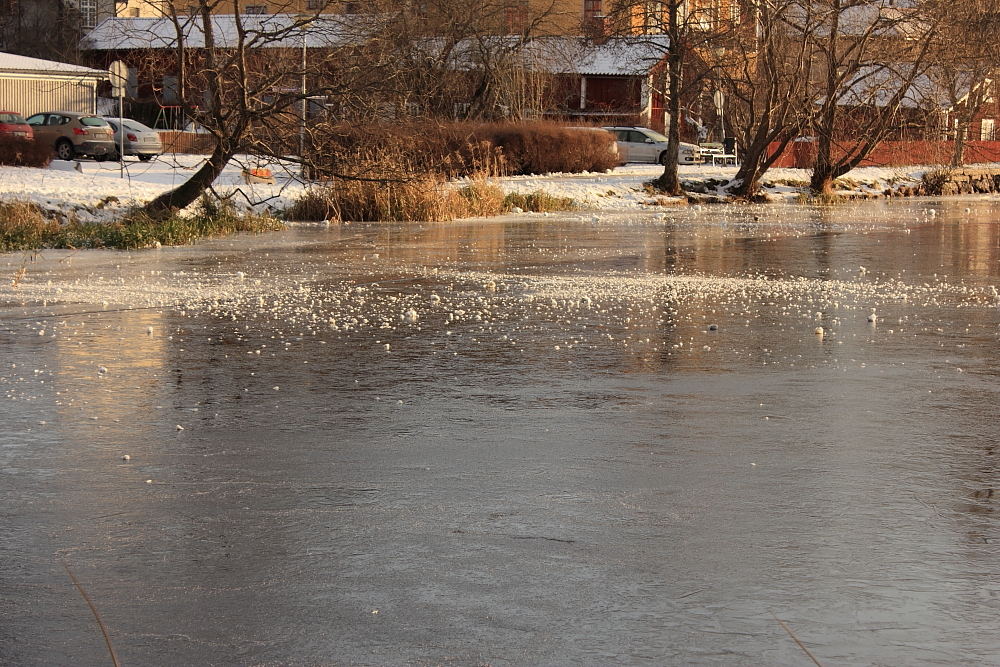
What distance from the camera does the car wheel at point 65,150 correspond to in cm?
4369

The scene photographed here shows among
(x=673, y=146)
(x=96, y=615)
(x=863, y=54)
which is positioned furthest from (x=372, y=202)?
(x=96, y=615)

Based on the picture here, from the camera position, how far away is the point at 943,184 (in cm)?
4422

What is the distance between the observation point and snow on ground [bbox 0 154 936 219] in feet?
74.3

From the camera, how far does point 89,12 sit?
7425 centimetres

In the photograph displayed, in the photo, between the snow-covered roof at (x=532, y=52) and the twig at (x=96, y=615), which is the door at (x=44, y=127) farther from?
the twig at (x=96, y=615)

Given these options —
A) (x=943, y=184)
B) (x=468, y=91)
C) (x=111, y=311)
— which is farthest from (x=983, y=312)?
(x=468, y=91)

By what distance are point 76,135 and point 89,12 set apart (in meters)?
33.8

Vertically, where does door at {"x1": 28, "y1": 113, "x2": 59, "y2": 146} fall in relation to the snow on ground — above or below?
above

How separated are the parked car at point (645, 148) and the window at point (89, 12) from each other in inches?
1371

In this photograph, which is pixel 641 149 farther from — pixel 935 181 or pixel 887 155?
pixel 935 181

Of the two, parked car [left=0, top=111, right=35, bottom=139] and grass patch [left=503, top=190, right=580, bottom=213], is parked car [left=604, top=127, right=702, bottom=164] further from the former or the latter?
grass patch [left=503, top=190, right=580, bottom=213]

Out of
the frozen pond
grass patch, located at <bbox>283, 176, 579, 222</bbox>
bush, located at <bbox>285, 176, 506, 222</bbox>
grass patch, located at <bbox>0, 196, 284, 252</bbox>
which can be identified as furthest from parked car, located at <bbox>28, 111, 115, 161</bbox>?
the frozen pond

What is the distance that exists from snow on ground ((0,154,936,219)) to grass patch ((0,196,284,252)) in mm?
839

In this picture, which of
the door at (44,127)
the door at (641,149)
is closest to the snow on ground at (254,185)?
the door at (641,149)
